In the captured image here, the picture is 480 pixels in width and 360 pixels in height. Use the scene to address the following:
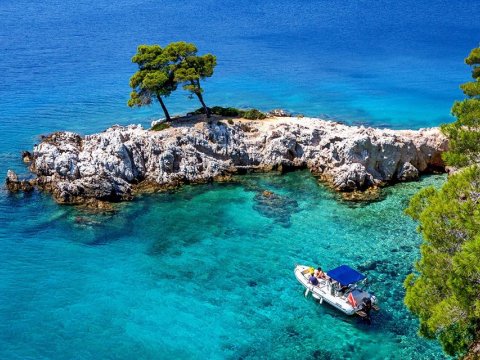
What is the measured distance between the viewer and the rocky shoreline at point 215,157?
51188 millimetres

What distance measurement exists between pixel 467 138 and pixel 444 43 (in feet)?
324

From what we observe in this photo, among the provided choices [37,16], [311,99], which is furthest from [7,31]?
[311,99]

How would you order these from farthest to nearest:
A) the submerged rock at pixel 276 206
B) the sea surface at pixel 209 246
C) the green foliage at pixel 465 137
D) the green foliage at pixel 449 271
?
the submerged rock at pixel 276 206
the sea surface at pixel 209 246
the green foliage at pixel 465 137
the green foliage at pixel 449 271

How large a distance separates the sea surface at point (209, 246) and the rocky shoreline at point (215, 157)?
2.24 meters

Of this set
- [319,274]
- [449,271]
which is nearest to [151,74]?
[319,274]

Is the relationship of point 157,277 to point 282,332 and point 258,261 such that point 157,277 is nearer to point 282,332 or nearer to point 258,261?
point 258,261

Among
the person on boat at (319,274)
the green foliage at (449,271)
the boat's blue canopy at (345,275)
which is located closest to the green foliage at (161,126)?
the person on boat at (319,274)

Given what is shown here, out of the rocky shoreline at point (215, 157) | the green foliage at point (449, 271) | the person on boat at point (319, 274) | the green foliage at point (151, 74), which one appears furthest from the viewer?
the green foliage at point (151, 74)

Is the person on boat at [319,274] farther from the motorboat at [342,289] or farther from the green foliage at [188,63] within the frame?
the green foliage at [188,63]

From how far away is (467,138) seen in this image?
2781cm

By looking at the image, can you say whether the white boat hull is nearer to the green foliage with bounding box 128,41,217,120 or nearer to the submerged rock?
the submerged rock

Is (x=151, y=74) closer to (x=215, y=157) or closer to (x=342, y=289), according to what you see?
(x=215, y=157)

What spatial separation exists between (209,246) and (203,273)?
4.07 metres

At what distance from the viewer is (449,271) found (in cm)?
2331
